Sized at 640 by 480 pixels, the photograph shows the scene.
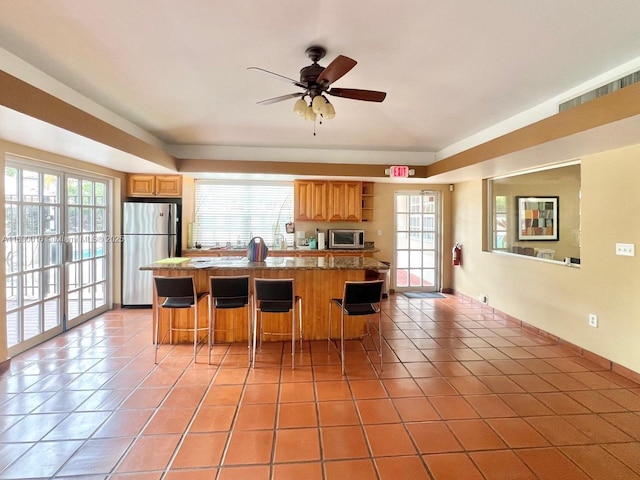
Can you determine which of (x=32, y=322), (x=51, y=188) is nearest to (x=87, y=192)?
(x=51, y=188)

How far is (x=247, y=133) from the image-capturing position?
15.7 feet

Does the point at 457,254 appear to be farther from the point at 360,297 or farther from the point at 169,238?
the point at 169,238

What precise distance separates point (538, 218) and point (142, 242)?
582 centimetres

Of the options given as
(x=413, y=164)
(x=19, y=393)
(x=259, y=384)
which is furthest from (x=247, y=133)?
(x=19, y=393)

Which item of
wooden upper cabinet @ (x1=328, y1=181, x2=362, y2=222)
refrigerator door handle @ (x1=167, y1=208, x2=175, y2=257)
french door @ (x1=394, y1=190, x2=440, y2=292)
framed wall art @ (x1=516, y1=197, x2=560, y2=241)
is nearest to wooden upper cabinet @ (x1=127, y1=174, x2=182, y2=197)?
refrigerator door handle @ (x1=167, y1=208, x2=175, y2=257)

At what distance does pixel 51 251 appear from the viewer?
388 centimetres

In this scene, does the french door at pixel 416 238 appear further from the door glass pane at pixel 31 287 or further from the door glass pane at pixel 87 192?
the door glass pane at pixel 31 287

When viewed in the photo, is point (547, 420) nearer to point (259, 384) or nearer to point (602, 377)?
point (602, 377)

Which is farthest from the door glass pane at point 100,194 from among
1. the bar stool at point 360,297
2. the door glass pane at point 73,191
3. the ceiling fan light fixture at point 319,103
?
the bar stool at point 360,297

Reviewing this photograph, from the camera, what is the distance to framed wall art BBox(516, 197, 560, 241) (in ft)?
14.1

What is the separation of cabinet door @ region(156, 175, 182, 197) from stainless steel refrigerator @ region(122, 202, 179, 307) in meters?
0.25

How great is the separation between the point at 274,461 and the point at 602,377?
307 cm

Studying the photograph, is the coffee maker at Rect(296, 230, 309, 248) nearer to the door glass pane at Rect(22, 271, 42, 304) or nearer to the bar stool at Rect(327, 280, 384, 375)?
the bar stool at Rect(327, 280, 384, 375)

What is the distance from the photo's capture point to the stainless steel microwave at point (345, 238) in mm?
6000
